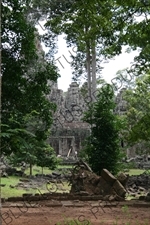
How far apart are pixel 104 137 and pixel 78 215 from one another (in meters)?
5.51

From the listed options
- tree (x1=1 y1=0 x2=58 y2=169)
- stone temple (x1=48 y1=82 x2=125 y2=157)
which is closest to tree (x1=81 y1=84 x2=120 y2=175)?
tree (x1=1 y1=0 x2=58 y2=169)

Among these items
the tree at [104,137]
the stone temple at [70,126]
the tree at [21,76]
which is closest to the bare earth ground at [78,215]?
the tree at [21,76]

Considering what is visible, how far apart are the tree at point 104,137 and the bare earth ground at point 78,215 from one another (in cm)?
372

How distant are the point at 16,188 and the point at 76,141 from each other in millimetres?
9931

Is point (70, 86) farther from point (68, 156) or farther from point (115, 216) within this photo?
point (115, 216)

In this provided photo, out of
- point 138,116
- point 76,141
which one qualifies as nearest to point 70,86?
point 76,141

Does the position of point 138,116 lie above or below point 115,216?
above

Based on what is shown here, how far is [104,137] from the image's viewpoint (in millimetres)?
10906

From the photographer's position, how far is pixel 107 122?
35.8 feet

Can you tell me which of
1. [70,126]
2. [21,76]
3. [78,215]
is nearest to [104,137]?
[21,76]

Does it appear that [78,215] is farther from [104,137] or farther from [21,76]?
[104,137]

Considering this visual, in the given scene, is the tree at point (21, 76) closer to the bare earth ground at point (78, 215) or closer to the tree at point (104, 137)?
the bare earth ground at point (78, 215)

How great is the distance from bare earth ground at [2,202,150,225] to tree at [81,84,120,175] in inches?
146

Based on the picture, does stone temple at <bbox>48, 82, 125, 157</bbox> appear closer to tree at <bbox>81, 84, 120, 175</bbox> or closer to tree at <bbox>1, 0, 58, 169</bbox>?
tree at <bbox>81, 84, 120, 175</bbox>
